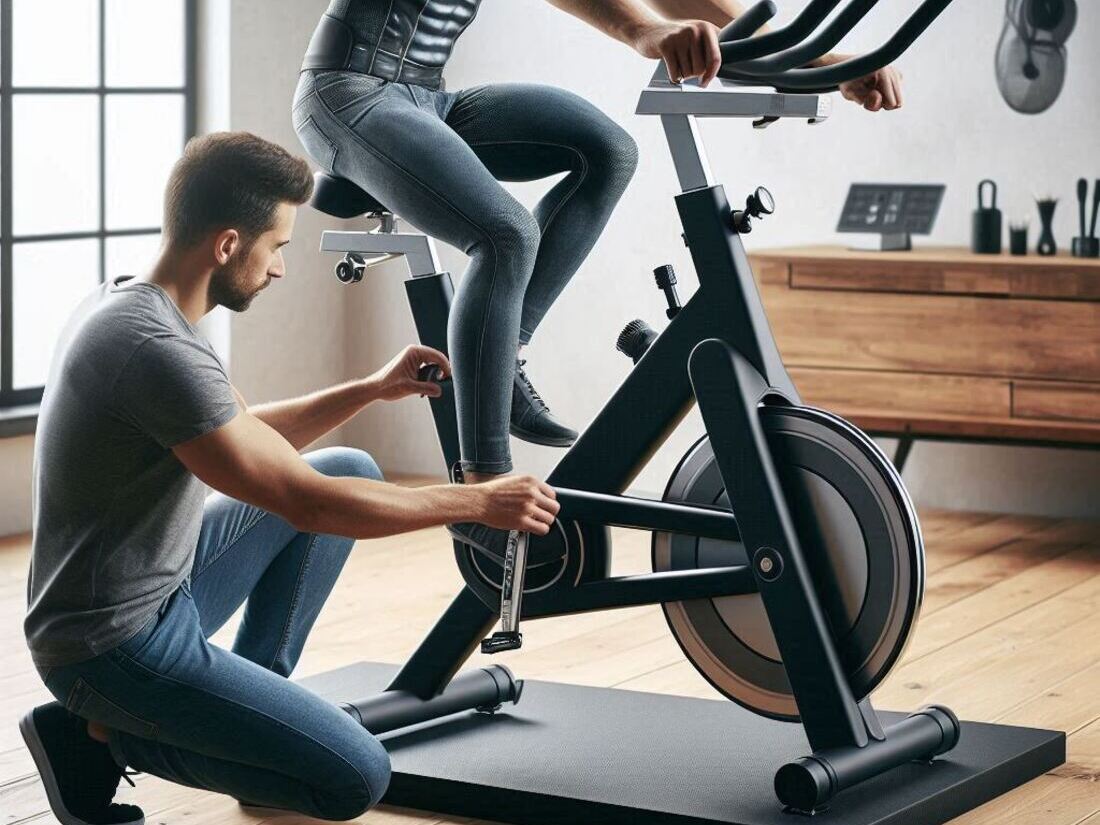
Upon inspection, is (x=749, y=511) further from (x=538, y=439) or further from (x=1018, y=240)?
(x=1018, y=240)

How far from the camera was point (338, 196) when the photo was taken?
2955 millimetres

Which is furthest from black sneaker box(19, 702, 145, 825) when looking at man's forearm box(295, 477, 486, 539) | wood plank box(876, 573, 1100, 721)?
wood plank box(876, 573, 1100, 721)

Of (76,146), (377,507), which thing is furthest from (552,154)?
(76,146)

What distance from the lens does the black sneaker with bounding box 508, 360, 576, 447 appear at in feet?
9.53

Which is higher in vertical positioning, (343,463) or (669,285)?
(669,285)

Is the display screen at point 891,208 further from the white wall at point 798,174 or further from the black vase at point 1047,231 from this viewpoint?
the black vase at point 1047,231

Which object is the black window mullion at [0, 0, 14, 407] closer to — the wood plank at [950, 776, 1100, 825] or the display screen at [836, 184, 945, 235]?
the display screen at [836, 184, 945, 235]

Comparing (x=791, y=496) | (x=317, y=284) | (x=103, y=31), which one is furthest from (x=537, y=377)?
(x=791, y=496)

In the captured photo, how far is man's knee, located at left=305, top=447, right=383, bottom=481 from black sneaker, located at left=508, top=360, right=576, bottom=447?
0.78 ft

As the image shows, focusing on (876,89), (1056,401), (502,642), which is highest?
(876,89)

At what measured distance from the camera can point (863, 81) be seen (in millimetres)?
2797

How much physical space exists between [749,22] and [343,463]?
926mm

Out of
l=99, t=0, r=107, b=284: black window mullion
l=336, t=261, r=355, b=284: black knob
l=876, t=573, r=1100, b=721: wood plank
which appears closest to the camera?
l=336, t=261, r=355, b=284: black knob

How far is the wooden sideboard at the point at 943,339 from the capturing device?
4926 mm
